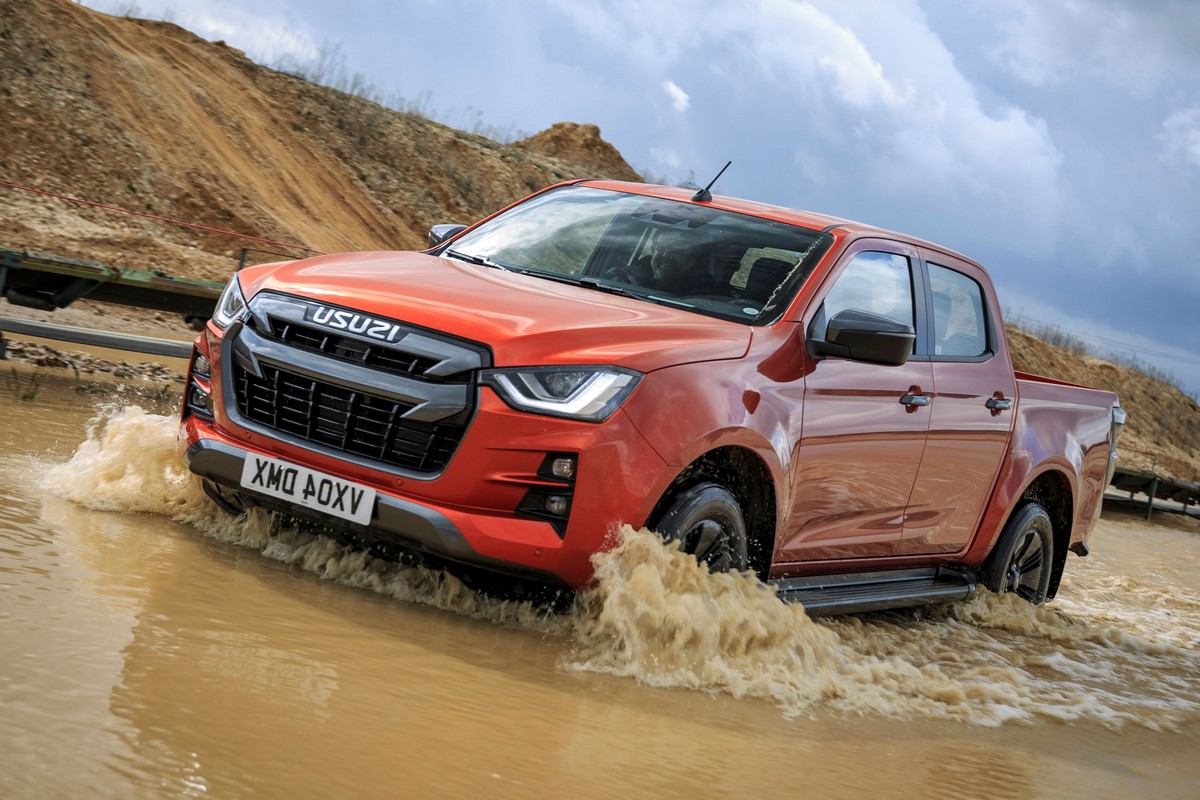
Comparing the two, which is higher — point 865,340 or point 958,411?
point 865,340

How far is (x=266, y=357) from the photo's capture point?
183 inches

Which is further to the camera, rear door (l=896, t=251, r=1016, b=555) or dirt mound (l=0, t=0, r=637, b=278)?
dirt mound (l=0, t=0, r=637, b=278)

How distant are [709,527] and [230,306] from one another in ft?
6.28

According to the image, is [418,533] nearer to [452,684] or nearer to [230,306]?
[452,684]

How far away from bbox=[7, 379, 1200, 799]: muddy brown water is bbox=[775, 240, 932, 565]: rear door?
456 mm

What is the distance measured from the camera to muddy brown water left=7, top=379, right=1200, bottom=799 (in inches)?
118

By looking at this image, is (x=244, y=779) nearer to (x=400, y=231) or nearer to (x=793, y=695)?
(x=793, y=695)

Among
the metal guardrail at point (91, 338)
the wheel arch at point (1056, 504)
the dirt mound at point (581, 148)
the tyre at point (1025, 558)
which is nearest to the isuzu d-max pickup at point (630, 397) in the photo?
the tyre at point (1025, 558)

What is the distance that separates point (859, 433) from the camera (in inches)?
216

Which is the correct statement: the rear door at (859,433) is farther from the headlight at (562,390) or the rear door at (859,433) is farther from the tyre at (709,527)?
the headlight at (562,390)

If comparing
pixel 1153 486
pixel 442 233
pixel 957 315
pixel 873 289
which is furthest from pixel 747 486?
pixel 1153 486

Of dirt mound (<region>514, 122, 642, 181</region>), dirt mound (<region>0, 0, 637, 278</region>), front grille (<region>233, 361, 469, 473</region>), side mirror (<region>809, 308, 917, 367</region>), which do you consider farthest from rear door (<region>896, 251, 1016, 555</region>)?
dirt mound (<region>514, 122, 642, 181</region>)

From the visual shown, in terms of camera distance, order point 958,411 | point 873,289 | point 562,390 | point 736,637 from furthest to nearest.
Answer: point 958,411 → point 873,289 → point 736,637 → point 562,390

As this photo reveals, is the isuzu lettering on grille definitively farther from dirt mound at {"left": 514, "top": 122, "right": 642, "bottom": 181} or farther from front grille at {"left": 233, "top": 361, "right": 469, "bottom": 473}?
dirt mound at {"left": 514, "top": 122, "right": 642, "bottom": 181}
